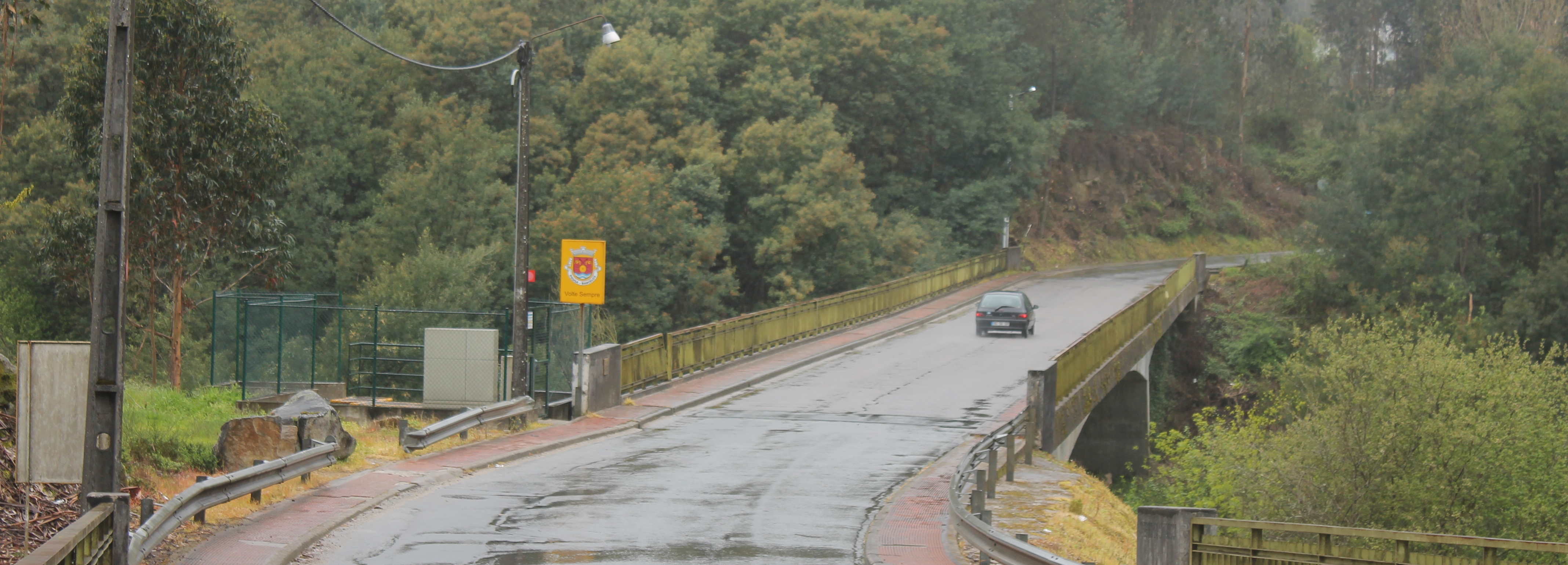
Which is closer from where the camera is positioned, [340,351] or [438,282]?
[340,351]

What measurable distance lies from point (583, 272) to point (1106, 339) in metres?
12.2

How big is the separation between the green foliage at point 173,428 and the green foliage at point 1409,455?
60.4ft

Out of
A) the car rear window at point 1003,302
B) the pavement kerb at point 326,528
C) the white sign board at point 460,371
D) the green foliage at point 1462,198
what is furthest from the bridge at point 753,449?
the green foliage at point 1462,198

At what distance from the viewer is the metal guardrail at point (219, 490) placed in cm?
930

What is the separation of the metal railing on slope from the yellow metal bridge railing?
24.0 ft

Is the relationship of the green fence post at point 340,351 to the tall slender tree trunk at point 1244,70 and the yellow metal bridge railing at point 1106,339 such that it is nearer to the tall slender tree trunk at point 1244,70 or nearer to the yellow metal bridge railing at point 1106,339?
the yellow metal bridge railing at point 1106,339

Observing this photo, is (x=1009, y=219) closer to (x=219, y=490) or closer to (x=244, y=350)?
(x=244, y=350)

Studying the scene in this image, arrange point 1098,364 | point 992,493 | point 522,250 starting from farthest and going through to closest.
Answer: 1. point 1098,364
2. point 522,250
3. point 992,493

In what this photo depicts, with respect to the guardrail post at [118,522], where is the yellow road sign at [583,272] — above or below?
above

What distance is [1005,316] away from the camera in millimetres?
35281

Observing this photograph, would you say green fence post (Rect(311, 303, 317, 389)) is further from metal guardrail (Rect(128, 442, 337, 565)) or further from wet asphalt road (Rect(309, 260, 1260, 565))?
metal guardrail (Rect(128, 442, 337, 565))

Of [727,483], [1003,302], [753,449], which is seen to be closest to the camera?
[727,483]

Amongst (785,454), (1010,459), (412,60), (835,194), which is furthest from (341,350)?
(835,194)

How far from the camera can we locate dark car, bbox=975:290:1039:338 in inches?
1385
